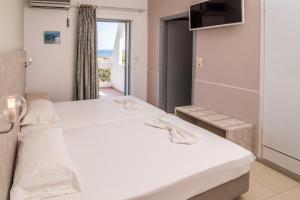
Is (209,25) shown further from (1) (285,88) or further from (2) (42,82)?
(2) (42,82)

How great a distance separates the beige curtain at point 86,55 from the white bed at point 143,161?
6.84 ft

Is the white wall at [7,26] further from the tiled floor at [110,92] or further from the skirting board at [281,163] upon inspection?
the tiled floor at [110,92]

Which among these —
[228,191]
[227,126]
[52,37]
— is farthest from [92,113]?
[52,37]

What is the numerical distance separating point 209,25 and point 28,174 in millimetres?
2969

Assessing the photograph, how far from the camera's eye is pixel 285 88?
2533 mm

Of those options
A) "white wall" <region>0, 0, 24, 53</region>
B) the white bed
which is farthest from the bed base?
"white wall" <region>0, 0, 24, 53</region>

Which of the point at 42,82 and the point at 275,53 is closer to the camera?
the point at 275,53

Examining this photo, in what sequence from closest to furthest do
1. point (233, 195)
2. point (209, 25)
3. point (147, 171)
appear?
1. point (147, 171)
2. point (233, 195)
3. point (209, 25)

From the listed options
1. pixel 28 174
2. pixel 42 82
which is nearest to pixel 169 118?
pixel 28 174

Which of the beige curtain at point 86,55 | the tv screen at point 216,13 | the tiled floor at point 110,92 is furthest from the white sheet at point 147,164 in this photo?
the tiled floor at point 110,92

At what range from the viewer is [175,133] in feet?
7.55

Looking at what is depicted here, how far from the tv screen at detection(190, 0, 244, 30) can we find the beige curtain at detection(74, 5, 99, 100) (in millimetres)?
1978

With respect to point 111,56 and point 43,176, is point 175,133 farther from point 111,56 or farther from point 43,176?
point 111,56

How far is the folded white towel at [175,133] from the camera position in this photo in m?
2.16
